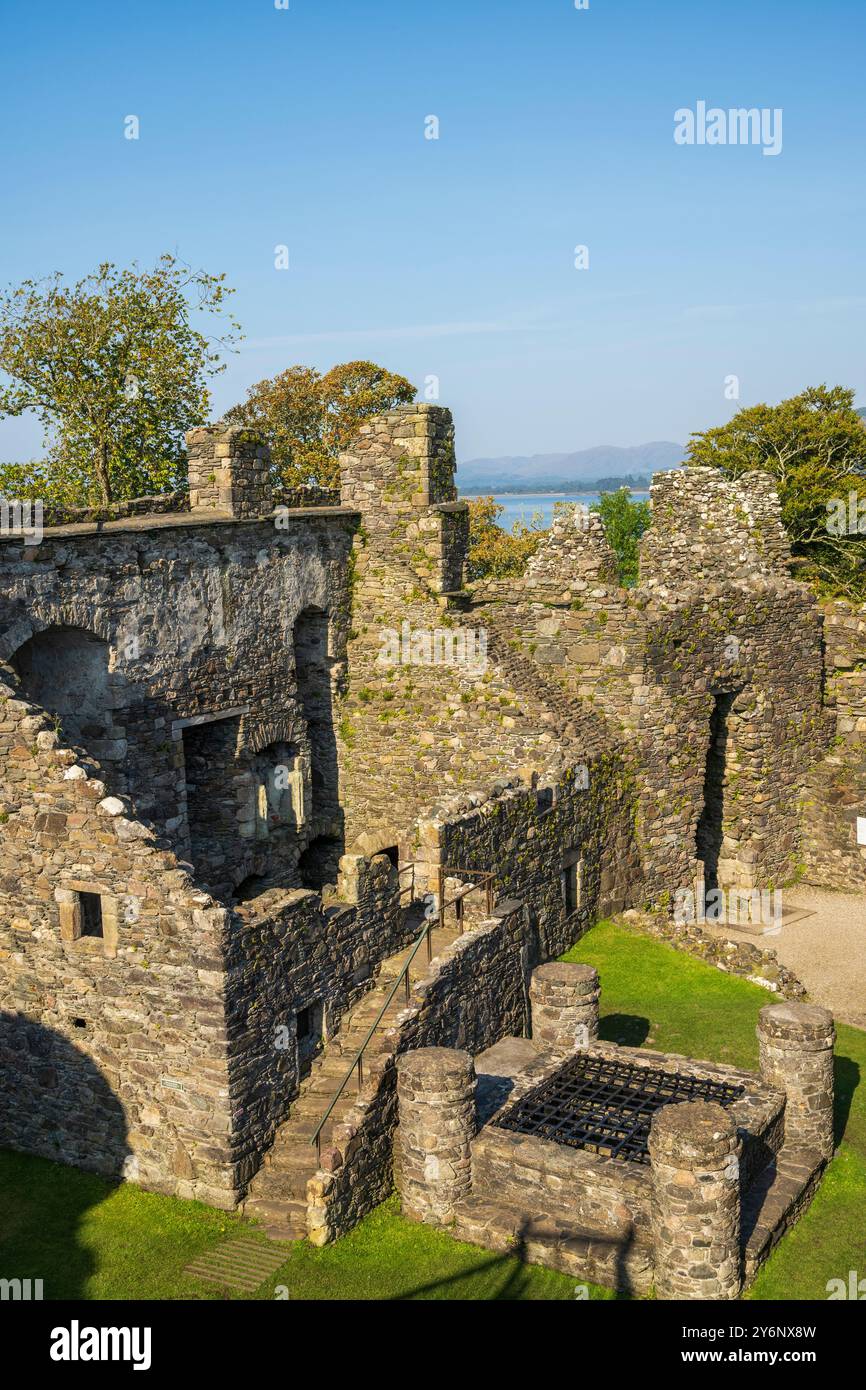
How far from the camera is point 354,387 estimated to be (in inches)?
2122

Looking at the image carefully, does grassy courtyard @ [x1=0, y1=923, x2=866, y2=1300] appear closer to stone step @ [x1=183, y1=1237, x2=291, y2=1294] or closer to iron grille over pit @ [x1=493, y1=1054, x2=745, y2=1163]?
stone step @ [x1=183, y1=1237, x2=291, y2=1294]

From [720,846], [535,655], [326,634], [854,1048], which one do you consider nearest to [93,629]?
[326,634]

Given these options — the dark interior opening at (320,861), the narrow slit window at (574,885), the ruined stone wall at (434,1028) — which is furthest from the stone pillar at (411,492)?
the ruined stone wall at (434,1028)

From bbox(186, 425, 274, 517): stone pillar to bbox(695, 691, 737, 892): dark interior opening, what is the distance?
A: 10.5 meters

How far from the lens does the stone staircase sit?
13.9 m

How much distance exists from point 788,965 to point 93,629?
1294 cm

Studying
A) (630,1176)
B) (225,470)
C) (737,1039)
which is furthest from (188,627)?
(630,1176)

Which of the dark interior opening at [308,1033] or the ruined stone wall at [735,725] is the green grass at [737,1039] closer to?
the ruined stone wall at [735,725]

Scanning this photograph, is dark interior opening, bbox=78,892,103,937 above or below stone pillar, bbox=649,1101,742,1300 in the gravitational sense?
above

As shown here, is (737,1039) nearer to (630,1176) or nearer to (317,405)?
(630,1176)

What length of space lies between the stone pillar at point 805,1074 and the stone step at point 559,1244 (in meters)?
3.16

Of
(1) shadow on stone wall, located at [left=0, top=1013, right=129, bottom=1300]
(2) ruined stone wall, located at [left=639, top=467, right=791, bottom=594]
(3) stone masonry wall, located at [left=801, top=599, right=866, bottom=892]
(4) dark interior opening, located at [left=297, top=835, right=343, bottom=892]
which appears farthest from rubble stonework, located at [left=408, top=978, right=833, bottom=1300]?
(2) ruined stone wall, located at [left=639, top=467, right=791, bottom=594]

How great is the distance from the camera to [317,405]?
174 feet

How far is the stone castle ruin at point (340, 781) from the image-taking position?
46.8 feet
